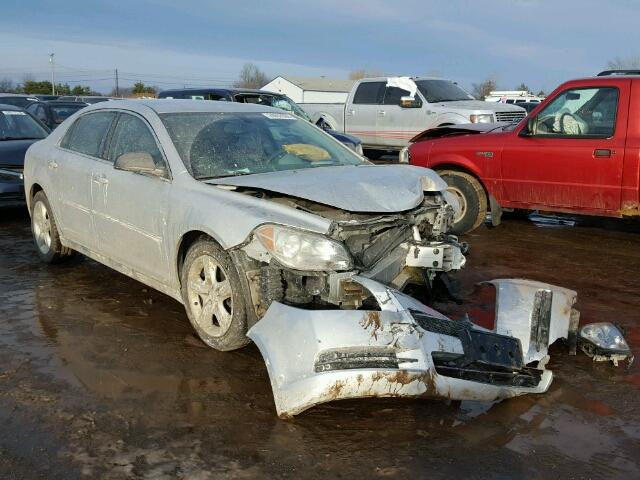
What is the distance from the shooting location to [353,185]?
404 cm

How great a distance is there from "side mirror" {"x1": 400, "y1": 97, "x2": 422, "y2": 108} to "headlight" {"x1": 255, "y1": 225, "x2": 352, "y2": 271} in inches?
409

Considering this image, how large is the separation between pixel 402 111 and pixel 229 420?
38.7 feet

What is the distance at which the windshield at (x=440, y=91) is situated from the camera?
13.8 metres

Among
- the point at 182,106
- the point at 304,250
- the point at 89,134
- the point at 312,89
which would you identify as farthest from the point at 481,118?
the point at 312,89

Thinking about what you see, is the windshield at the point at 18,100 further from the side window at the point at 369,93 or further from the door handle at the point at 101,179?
the door handle at the point at 101,179

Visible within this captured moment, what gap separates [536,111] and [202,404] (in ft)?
18.6

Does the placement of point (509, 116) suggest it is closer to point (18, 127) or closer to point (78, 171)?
point (18, 127)

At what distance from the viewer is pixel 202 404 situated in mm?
3479

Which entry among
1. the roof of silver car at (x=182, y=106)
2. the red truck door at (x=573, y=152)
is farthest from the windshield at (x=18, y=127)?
the red truck door at (x=573, y=152)

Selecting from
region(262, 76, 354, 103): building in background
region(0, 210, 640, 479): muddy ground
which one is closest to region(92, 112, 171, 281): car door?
region(0, 210, 640, 479): muddy ground

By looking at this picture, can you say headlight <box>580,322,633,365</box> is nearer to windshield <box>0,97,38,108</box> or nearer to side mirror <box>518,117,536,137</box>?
side mirror <box>518,117,536,137</box>

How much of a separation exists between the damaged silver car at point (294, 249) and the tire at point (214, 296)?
0.5 inches

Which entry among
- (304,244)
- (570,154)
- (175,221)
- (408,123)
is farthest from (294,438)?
(408,123)

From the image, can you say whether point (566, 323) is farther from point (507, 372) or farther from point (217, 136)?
point (217, 136)
